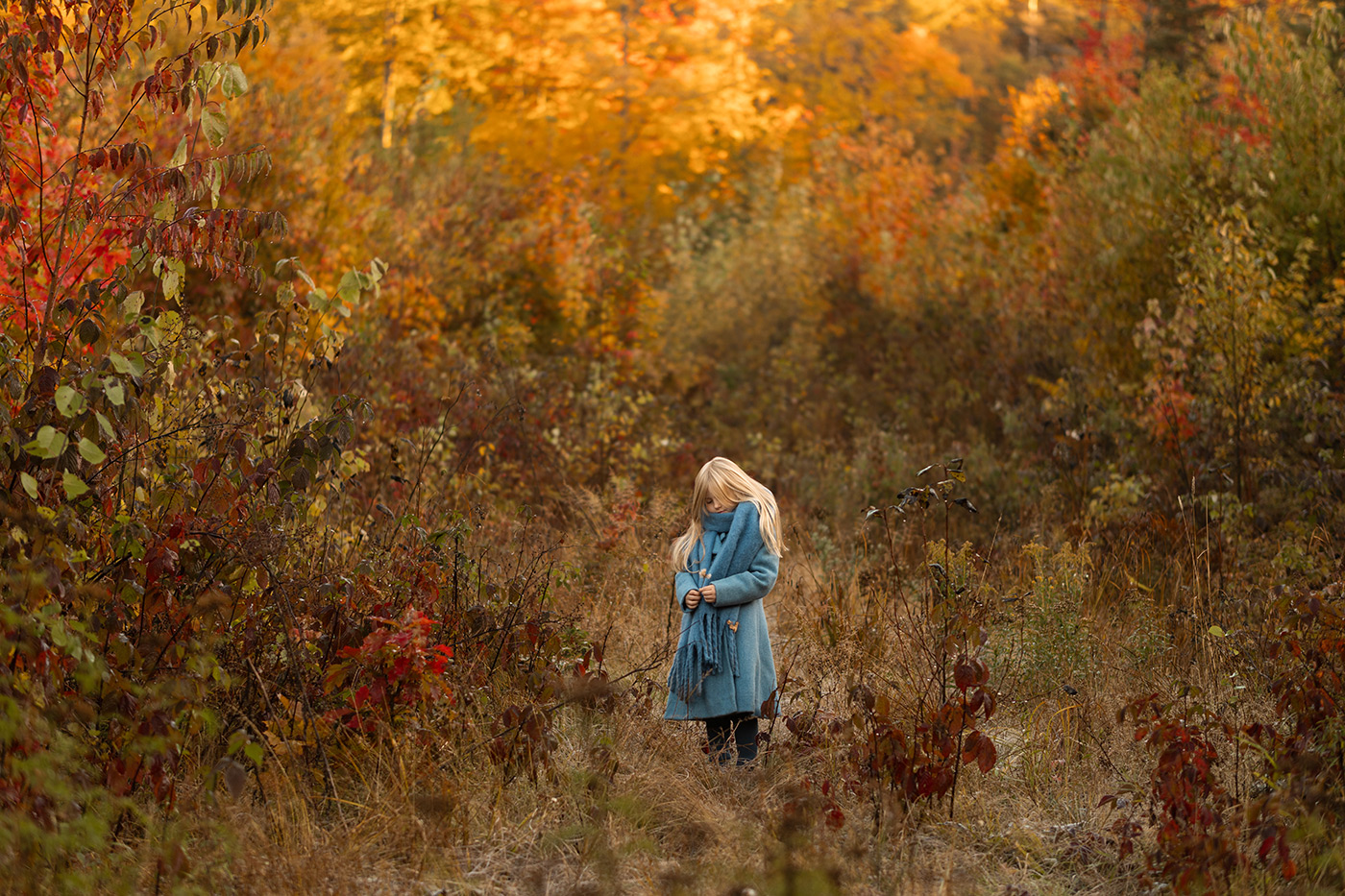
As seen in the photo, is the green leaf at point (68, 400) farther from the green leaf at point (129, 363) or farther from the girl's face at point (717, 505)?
the girl's face at point (717, 505)

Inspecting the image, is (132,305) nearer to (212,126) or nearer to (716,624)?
(212,126)

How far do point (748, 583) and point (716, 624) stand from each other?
223 mm

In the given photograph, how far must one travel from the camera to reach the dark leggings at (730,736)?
14.3 ft

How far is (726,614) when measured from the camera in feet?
14.4

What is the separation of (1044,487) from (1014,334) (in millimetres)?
3984

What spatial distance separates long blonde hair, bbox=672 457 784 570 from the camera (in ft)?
14.8

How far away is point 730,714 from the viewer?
4.52 metres

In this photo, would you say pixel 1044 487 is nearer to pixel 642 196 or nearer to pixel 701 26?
pixel 642 196

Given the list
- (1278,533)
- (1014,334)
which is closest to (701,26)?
(1014,334)

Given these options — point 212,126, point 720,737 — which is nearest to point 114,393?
point 212,126

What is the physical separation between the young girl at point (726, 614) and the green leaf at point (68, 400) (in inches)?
89.2

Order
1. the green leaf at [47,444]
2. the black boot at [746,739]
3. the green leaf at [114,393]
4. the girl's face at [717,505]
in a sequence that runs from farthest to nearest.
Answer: the girl's face at [717,505]
the black boot at [746,739]
the green leaf at [114,393]
the green leaf at [47,444]

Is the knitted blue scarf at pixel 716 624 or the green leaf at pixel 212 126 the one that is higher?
the green leaf at pixel 212 126

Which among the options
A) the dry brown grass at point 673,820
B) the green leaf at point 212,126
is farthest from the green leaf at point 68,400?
the dry brown grass at point 673,820
